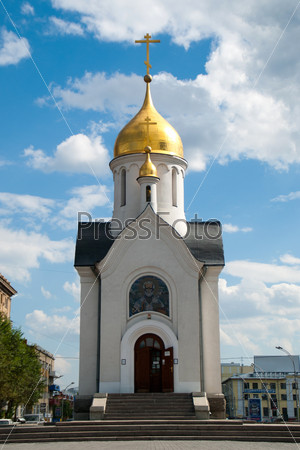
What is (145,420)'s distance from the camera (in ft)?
55.6

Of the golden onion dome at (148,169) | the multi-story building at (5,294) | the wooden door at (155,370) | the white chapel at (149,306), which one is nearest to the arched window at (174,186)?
the white chapel at (149,306)

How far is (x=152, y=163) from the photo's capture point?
77.5 ft

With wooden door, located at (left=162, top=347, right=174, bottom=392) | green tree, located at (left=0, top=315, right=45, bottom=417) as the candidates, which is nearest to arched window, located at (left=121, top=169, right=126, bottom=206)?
wooden door, located at (left=162, top=347, right=174, bottom=392)

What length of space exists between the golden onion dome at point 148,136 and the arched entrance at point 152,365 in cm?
812

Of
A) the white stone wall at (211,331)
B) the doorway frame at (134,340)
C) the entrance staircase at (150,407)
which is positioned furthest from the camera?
the white stone wall at (211,331)

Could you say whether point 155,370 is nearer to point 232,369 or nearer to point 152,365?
point 152,365

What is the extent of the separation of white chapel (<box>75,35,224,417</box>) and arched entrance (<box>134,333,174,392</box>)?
35 millimetres

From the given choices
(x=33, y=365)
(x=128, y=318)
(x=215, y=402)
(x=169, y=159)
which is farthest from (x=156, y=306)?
(x=33, y=365)

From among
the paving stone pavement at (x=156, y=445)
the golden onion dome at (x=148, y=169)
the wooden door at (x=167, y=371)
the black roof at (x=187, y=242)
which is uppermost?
the golden onion dome at (x=148, y=169)

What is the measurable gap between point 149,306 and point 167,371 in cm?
239

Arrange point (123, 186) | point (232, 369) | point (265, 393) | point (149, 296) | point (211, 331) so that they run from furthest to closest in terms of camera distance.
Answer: point (232, 369)
point (265, 393)
point (123, 186)
point (211, 331)
point (149, 296)

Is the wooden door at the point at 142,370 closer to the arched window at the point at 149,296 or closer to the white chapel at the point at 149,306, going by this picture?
the white chapel at the point at 149,306

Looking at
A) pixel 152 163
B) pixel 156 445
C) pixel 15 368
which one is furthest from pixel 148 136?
pixel 156 445

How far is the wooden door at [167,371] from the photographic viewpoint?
1975 centimetres
